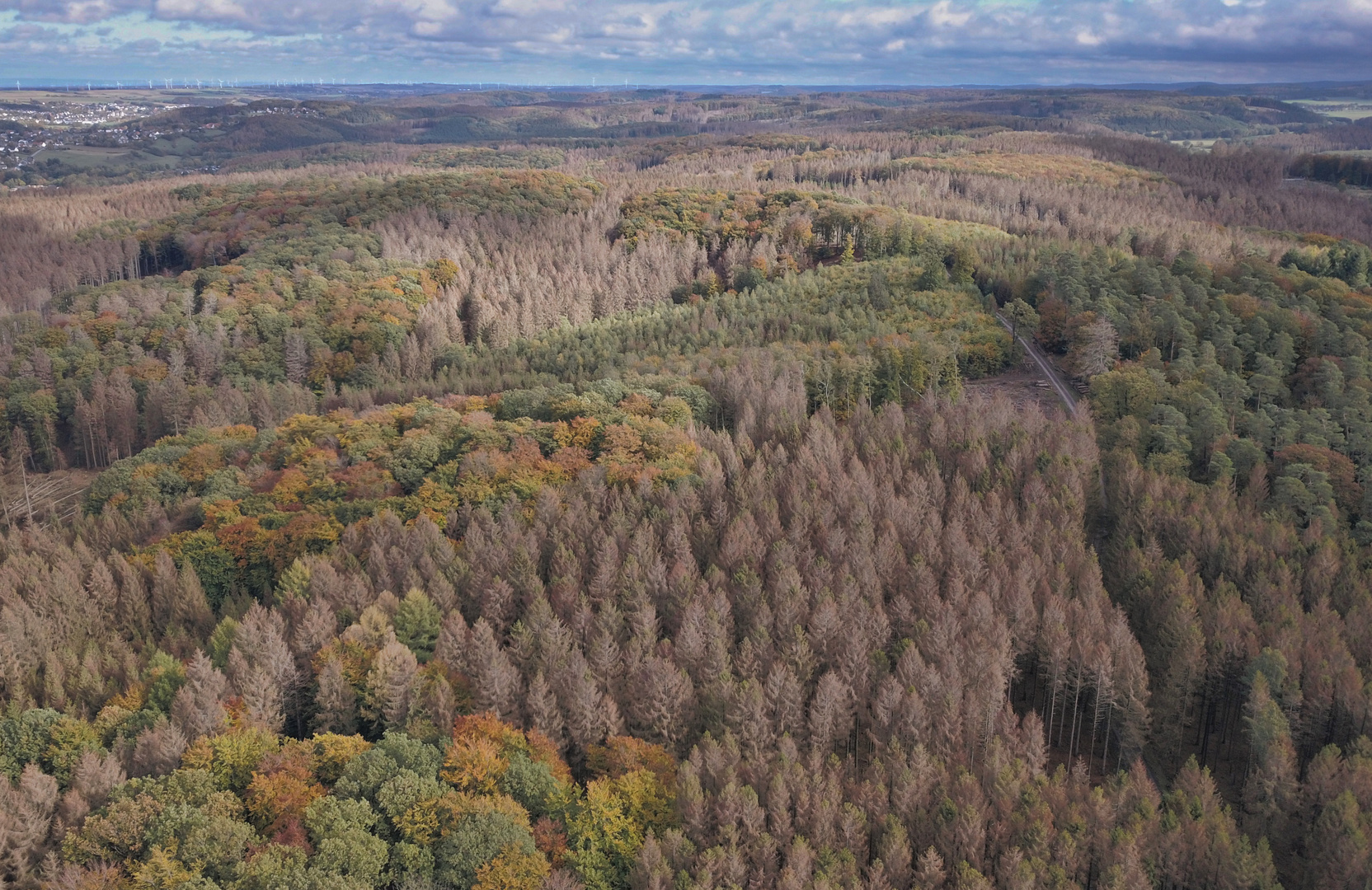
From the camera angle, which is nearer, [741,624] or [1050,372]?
[741,624]

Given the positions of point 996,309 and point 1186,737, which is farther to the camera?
point 996,309

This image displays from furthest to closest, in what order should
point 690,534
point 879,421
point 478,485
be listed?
point 879,421 → point 478,485 → point 690,534

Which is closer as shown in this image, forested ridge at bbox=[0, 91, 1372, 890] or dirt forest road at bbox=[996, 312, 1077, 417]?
forested ridge at bbox=[0, 91, 1372, 890]

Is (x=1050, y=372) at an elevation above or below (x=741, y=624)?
above

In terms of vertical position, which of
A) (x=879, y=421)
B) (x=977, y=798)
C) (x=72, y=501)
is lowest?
(x=72, y=501)

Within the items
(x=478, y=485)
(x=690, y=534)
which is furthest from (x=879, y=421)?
(x=478, y=485)

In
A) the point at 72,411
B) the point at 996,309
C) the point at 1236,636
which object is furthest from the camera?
the point at 996,309

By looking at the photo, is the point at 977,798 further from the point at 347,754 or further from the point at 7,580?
the point at 7,580

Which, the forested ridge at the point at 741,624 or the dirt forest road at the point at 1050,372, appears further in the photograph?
the dirt forest road at the point at 1050,372

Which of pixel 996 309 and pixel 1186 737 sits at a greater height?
pixel 996 309
